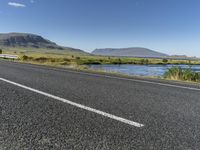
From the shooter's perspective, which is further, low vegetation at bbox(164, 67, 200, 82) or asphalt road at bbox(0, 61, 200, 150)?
low vegetation at bbox(164, 67, 200, 82)

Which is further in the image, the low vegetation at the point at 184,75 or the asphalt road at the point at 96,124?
the low vegetation at the point at 184,75

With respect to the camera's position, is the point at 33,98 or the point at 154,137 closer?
the point at 154,137

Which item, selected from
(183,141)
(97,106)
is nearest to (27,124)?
(97,106)

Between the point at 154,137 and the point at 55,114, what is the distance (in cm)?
192

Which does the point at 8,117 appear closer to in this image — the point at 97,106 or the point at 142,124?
the point at 97,106

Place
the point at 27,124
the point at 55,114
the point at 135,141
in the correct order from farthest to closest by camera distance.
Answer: the point at 55,114 → the point at 27,124 → the point at 135,141

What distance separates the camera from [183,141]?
2957 millimetres

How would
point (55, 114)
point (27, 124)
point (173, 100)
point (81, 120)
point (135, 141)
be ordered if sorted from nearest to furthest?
point (135, 141) → point (27, 124) → point (81, 120) → point (55, 114) → point (173, 100)

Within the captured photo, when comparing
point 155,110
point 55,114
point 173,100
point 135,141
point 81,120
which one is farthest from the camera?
point 173,100

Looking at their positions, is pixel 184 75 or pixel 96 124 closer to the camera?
pixel 96 124

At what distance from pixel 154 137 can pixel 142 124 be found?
545 mm

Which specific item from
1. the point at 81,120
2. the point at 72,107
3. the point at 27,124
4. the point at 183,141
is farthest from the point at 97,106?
the point at 183,141

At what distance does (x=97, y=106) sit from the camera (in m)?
4.71

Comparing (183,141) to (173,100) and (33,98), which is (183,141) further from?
(33,98)
